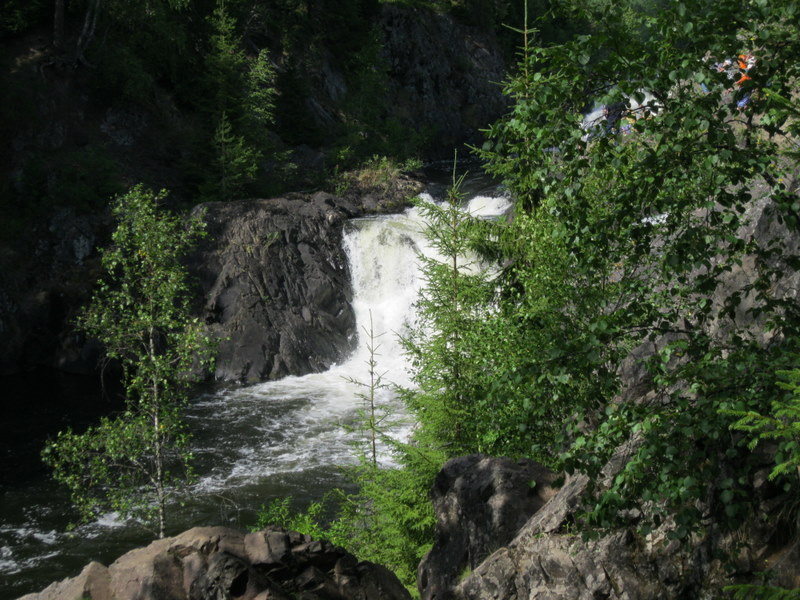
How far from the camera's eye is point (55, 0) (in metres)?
28.0

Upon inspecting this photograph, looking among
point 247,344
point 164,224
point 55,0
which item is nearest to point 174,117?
point 55,0

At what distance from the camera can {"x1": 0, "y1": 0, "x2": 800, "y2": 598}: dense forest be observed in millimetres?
4059

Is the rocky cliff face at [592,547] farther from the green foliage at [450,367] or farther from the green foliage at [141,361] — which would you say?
the green foliage at [141,361]

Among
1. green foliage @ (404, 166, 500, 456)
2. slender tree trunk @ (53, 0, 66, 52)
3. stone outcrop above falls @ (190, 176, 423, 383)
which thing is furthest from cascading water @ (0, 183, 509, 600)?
slender tree trunk @ (53, 0, 66, 52)

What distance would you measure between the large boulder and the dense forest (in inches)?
21.5

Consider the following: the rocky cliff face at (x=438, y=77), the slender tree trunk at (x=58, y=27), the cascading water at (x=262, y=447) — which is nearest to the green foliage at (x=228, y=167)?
the cascading water at (x=262, y=447)

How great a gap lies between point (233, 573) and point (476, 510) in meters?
2.51

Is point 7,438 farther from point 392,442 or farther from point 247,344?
point 392,442

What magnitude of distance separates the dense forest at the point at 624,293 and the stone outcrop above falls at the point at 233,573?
4.39ft

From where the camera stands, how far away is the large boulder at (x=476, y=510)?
722 centimetres

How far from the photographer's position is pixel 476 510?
7.50 metres

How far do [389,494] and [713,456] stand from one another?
5913 mm

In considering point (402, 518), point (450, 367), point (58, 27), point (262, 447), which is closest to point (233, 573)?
point (402, 518)

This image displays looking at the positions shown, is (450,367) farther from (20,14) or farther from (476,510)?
(20,14)
